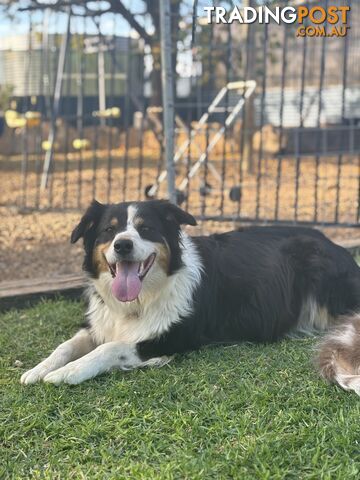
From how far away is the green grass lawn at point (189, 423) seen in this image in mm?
2283

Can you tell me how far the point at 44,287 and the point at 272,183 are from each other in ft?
→ 22.3

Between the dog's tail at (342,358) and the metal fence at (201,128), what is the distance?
302cm

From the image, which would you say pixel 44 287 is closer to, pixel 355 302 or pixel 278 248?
pixel 278 248

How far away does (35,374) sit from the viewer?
318 centimetres

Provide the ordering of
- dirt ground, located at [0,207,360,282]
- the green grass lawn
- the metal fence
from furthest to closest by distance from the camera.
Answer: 1. the metal fence
2. dirt ground, located at [0,207,360,282]
3. the green grass lawn

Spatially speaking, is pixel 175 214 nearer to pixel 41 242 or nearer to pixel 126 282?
pixel 126 282

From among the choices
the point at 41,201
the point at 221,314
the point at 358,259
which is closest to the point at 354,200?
the point at 358,259

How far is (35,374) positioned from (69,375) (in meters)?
0.22

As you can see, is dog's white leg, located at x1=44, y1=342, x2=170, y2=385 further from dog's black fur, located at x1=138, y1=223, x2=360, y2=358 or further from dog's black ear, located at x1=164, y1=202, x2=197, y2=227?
dog's black ear, located at x1=164, y1=202, x2=197, y2=227

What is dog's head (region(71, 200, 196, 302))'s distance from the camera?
3.40m

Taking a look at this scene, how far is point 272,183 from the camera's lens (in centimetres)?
1097

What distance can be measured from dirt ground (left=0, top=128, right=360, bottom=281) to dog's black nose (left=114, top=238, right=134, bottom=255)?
2.42 meters

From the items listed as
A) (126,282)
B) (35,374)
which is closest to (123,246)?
(126,282)

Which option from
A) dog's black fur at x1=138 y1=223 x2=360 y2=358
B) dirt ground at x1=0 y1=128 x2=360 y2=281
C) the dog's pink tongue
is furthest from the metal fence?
the dog's pink tongue
